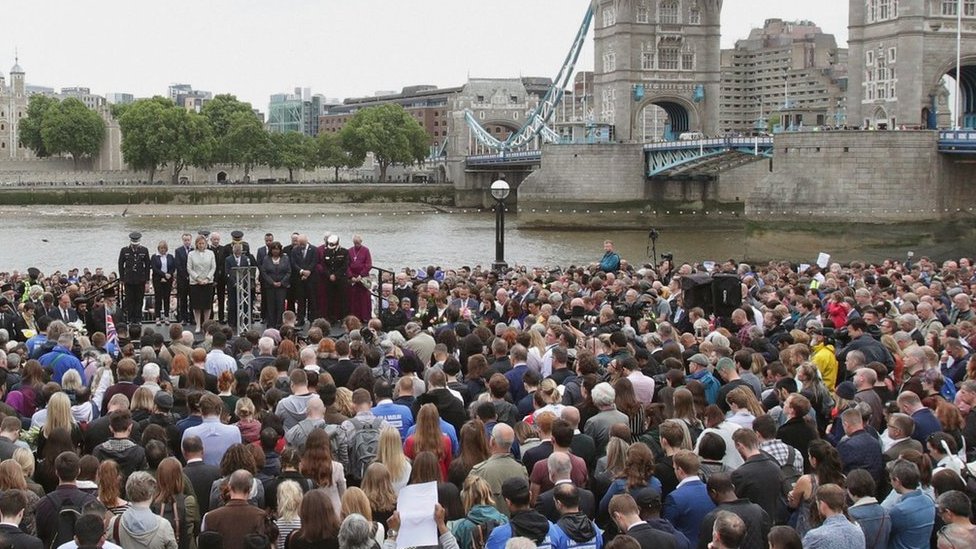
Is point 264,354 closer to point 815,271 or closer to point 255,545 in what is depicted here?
point 255,545

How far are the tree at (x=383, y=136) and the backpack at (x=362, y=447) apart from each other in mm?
101281

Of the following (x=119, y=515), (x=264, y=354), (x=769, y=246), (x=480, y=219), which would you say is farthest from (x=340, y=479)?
(x=480, y=219)

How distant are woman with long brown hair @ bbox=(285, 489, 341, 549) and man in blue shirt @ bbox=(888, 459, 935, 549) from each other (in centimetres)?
296

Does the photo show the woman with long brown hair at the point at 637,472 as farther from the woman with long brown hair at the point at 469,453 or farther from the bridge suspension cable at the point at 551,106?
the bridge suspension cable at the point at 551,106

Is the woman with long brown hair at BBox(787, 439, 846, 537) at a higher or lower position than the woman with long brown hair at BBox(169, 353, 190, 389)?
lower

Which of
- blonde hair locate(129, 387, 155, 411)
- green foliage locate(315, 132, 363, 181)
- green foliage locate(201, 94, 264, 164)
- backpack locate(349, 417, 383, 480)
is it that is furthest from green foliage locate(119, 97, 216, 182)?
backpack locate(349, 417, 383, 480)

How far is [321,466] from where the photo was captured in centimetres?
669

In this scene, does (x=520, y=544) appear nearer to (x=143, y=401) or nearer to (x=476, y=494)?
(x=476, y=494)

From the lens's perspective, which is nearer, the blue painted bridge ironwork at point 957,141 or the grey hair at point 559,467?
the grey hair at point 559,467

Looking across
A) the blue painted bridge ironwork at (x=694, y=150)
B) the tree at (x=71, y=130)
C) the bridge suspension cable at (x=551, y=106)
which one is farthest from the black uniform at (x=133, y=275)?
the tree at (x=71, y=130)

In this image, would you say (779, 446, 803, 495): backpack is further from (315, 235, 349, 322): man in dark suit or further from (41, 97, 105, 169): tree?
(41, 97, 105, 169): tree

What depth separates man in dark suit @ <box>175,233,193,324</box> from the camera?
1534cm

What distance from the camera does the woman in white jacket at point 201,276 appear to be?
1516cm

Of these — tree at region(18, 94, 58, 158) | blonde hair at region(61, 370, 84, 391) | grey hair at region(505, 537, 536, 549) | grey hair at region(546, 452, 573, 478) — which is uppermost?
tree at region(18, 94, 58, 158)
